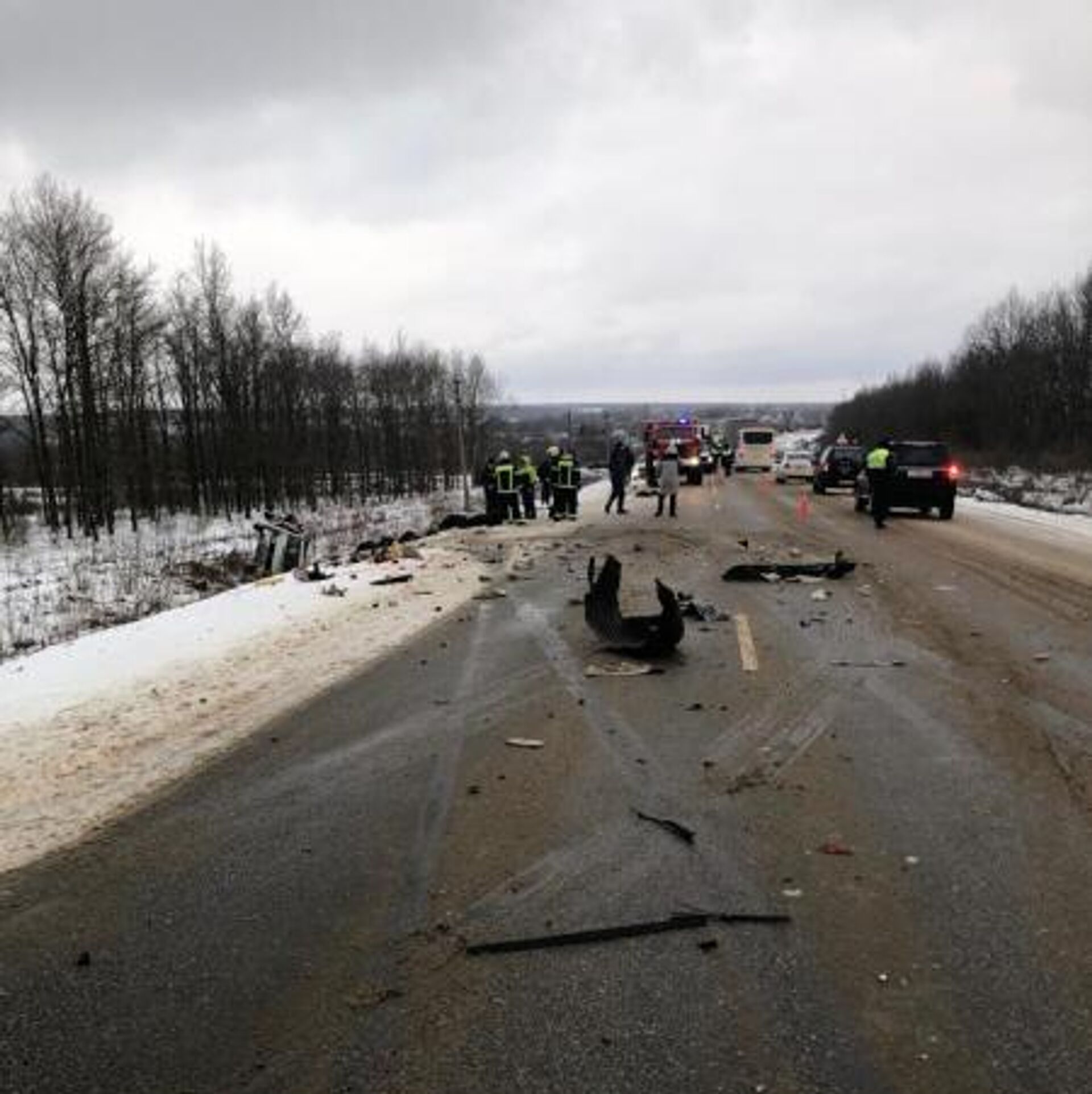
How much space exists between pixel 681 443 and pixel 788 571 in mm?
28693

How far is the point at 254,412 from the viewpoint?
67.1 m

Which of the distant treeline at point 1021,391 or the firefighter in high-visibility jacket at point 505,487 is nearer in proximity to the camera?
the firefighter in high-visibility jacket at point 505,487

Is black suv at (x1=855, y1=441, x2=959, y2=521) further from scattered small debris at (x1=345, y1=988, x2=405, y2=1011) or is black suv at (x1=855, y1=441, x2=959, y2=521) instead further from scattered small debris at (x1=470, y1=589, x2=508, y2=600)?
scattered small debris at (x1=345, y1=988, x2=405, y2=1011)

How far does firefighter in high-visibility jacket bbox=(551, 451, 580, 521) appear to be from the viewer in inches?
1105

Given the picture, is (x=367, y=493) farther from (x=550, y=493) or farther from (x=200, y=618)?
(x=200, y=618)

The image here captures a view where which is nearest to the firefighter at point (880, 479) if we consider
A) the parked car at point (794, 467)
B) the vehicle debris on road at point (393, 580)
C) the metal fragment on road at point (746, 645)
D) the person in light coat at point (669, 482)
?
the person in light coat at point (669, 482)

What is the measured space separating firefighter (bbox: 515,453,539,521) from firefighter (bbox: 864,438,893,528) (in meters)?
8.46

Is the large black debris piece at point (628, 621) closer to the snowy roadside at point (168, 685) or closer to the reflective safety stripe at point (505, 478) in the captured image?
the snowy roadside at point (168, 685)

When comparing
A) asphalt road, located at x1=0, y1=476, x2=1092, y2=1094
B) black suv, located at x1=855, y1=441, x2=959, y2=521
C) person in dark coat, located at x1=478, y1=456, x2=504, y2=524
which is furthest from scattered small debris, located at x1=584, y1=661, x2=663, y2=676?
person in dark coat, located at x1=478, y1=456, x2=504, y2=524

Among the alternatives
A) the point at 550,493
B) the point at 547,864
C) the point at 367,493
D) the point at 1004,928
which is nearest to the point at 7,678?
the point at 547,864

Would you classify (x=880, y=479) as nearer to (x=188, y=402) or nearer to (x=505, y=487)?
(x=505, y=487)

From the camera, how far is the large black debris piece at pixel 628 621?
9.70m

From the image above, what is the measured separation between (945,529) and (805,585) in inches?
384

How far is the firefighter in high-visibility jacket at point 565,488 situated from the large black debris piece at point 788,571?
12.8m
